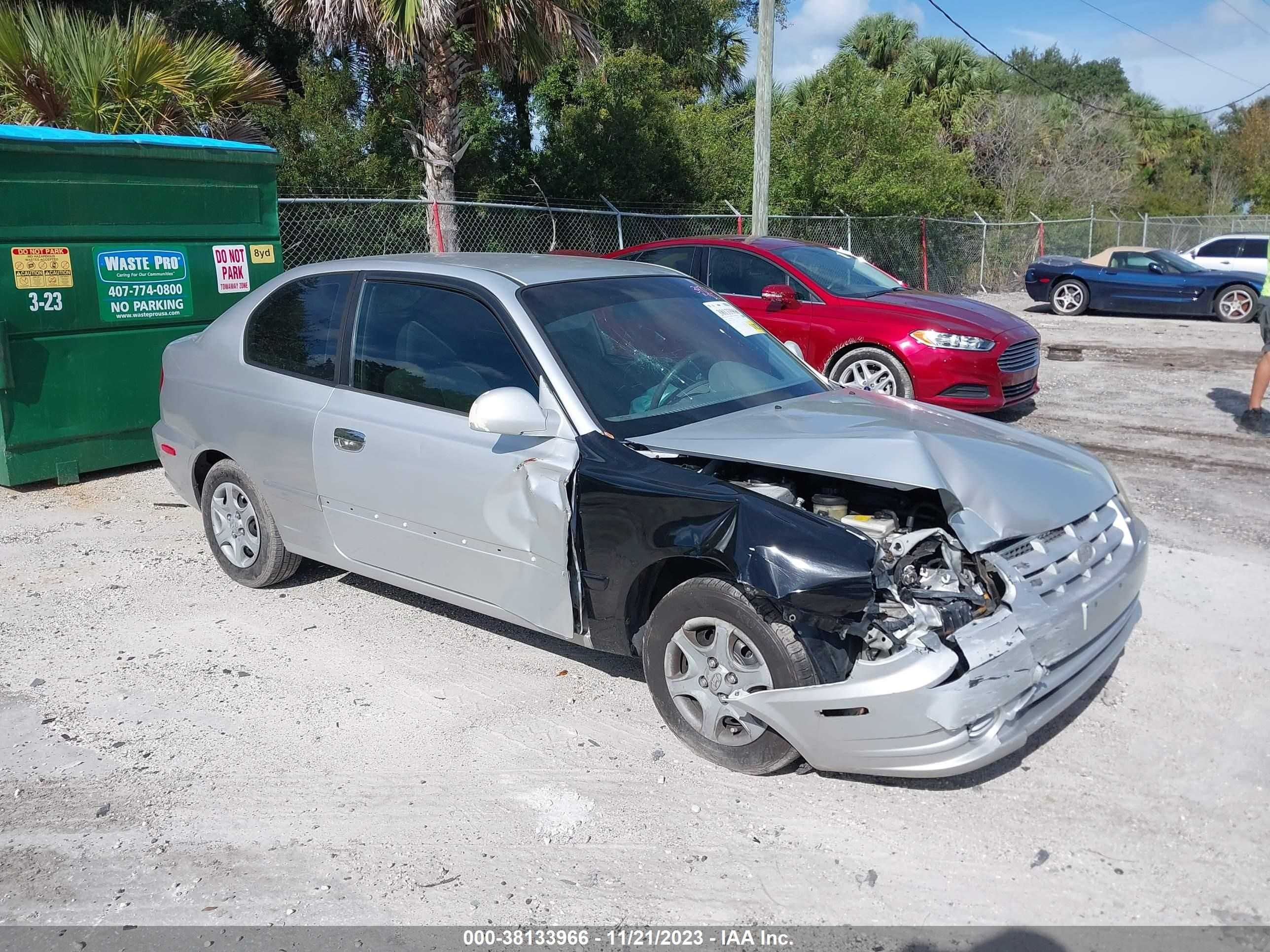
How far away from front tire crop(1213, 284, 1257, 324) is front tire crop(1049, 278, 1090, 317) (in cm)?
207

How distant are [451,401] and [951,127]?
33.4 meters

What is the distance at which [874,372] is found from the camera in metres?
8.97

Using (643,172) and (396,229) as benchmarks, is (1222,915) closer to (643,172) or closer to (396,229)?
(396,229)

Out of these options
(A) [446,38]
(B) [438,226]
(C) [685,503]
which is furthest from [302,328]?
(A) [446,38]

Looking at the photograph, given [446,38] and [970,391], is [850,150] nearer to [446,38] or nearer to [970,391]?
[446,38]

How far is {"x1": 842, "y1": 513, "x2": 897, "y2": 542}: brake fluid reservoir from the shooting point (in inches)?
140

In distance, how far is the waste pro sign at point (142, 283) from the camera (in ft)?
24.1

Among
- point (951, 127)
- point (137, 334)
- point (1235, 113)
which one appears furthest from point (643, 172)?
point (1235, 113)

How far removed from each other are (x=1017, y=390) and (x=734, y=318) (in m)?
4.84

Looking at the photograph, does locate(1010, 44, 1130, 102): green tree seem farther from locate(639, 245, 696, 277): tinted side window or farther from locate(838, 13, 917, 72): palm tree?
locate(639, 245, 696, 277): tinted side window

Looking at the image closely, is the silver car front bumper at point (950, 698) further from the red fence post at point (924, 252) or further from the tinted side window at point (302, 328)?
the red fence post at point (924, 252)

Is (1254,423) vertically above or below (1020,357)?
below

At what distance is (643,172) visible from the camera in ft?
58.6

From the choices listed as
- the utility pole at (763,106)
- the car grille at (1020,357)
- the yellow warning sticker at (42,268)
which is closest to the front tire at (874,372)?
the car grille at (1020,357)
